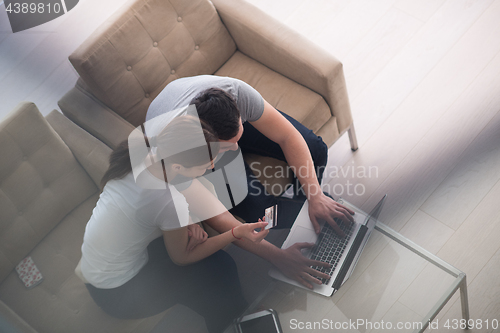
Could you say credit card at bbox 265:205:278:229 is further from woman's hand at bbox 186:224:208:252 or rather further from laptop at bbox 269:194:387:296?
woman's hand at bbox 186:224:208:252

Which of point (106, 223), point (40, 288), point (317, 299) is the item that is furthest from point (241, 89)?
point (40, 288)

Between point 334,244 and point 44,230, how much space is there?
919 millimetres

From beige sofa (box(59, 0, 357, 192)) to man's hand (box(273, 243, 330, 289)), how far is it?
0.40m

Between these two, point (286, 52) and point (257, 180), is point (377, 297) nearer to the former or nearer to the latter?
point (257, 180)

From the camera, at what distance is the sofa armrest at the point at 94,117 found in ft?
4.58

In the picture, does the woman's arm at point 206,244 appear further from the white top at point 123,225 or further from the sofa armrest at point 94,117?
the sofa armrest at point 94,117

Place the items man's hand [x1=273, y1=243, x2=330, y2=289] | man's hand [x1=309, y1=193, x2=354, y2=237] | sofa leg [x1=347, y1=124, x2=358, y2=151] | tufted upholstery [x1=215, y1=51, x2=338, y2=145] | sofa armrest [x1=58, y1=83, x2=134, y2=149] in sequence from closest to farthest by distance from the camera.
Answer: man's hand [x1=273, y1=243, x2=330, y2=289] → man's hand [x1=309, y1=193, x2=354, y2=237] → sofa armrest [x1=58, y1=83, x2=134, y2=149] → tufted upholstery [x1=215, y1=51, x2=338, y2=145] → sofa leg [x1=347, y1=124, x2=358, y2=151]

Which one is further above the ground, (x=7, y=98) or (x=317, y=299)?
(x=317, y=299)

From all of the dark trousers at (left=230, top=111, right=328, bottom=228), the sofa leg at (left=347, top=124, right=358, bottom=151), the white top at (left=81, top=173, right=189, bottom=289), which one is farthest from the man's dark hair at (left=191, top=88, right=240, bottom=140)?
the sofa leg at (left=347, top=124, right=358, bottom=151)

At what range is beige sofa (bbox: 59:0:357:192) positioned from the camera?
1.40m

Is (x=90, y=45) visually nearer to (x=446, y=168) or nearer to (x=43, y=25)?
(x=43, y=25)

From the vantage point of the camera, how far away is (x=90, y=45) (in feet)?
4.44

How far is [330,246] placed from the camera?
1227mm

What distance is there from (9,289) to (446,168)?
176 cm
